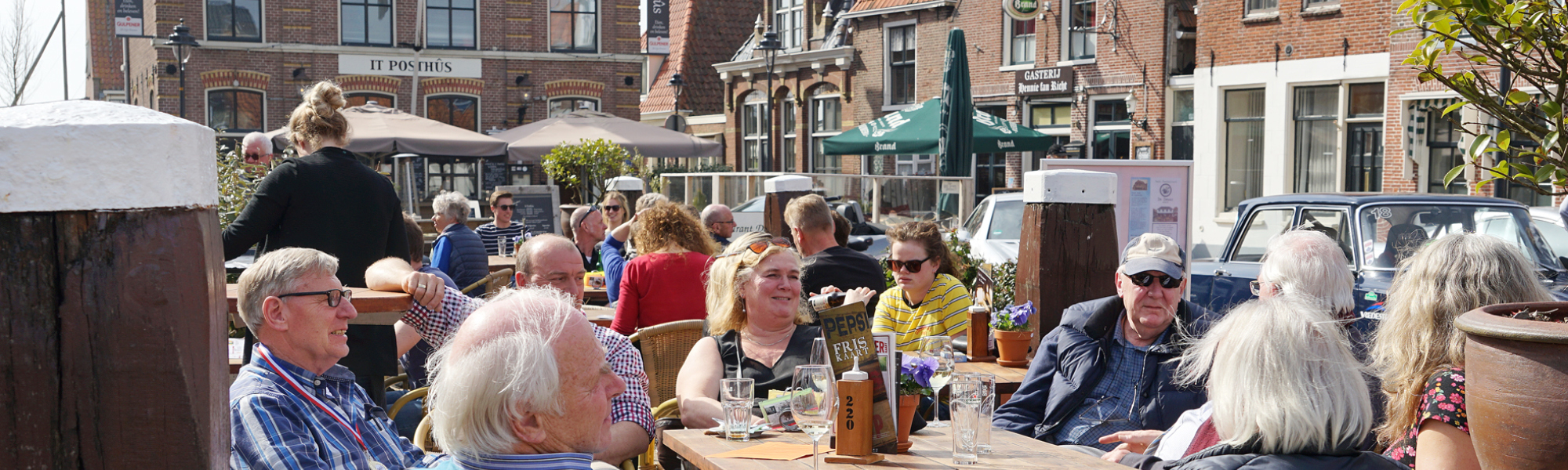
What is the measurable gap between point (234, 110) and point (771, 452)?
83.3 feet

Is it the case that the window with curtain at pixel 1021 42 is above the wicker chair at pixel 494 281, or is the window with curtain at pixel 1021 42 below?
above

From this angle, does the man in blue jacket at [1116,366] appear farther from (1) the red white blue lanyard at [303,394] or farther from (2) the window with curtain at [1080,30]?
(2) the window with curtain at [1080,30]

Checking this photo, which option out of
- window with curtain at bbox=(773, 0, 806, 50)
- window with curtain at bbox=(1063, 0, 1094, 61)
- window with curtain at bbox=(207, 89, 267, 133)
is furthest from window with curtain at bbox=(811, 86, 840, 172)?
window with curtain at bbox=(207, 89, 267, 133)

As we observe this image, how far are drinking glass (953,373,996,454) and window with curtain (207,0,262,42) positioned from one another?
84.5 feet

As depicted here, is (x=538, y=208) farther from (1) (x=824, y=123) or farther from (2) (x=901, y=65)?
(1) (x=824, y=123)

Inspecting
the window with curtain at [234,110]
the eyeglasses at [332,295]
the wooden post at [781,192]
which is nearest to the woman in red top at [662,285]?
the eyeglasses at [332,295]

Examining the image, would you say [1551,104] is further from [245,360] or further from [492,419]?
[245,360]

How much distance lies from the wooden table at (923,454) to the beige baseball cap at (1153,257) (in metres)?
0.83

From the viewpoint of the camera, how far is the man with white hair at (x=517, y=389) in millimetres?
1916

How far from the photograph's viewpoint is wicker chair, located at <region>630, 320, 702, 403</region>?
4.50 metres

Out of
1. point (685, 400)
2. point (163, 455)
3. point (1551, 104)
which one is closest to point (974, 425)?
point (685, 400)

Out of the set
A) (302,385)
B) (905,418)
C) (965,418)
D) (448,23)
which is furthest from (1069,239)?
(448,23)

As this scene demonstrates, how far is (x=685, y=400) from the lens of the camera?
3.77 metres

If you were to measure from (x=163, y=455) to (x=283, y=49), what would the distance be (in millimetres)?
26753
